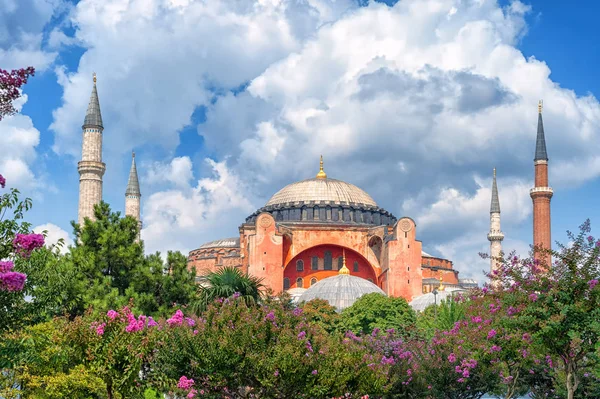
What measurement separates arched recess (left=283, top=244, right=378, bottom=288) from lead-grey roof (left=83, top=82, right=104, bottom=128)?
18.0m

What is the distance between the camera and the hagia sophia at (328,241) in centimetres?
5034

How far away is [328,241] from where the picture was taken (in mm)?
58750

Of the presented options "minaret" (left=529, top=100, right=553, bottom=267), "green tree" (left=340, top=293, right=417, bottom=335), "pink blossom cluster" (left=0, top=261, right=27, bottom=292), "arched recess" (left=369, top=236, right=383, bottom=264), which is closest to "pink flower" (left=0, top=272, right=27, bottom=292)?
"pink blossom cluster" (left=0, top=261, right=27, bottom=292)

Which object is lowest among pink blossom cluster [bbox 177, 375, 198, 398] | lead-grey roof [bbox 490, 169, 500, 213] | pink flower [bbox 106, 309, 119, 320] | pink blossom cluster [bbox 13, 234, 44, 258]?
pink blossom cluster [bbox 177, 375, 198, 398]

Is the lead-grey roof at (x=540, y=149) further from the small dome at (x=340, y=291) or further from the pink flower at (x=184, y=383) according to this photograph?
the pink flower at (x=184, y=383)

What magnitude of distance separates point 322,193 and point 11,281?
5730cm

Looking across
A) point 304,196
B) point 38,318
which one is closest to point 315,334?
point 38,318

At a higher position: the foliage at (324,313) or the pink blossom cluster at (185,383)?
the foliage at (324,313)

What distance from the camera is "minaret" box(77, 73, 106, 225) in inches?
1762

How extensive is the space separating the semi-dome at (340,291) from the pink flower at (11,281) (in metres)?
40.3

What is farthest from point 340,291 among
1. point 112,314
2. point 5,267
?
point 5,267

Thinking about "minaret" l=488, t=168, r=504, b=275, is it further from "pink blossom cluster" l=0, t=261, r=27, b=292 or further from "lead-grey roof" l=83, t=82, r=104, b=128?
"pink blossom cluster" l=0, t=261, r=27, b=292

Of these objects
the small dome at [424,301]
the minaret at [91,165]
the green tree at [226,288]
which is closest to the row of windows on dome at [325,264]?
the small dome at [424,301]

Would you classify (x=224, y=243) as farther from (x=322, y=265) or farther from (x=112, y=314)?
(x=112, y=314)
